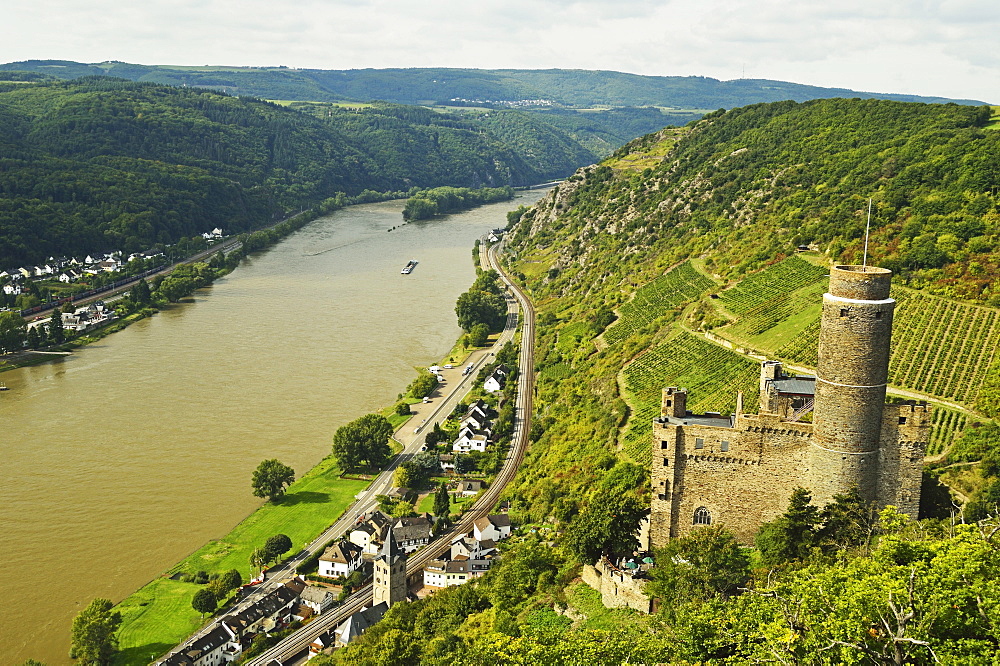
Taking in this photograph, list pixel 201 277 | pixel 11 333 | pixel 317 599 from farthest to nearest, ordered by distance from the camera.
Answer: pixel 201 277, pixel 11 333, pixel 317 599

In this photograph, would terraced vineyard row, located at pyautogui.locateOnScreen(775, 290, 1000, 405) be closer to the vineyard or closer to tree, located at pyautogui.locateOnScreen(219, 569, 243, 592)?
the vineyard

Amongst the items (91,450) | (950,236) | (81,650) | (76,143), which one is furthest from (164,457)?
(76,143)

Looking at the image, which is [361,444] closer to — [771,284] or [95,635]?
[95,635]

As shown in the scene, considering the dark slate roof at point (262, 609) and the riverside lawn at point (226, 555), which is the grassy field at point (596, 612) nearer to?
the dark slate roof at point (262, 609)

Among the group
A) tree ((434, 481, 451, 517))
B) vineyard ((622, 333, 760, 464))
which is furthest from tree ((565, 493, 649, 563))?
tree ((434, 481, 451, 517))

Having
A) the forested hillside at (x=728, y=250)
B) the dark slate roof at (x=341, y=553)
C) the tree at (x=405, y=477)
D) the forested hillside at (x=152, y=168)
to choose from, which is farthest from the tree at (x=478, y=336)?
the forested hillside at (x=152, y=168)

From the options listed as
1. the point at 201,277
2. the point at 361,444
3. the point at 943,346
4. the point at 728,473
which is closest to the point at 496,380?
the point at 361,444
